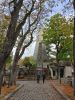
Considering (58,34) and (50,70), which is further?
(50,70)

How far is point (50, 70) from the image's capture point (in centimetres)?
10375

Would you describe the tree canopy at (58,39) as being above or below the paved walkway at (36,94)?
above

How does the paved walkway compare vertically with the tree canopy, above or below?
below

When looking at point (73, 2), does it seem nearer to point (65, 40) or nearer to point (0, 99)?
point (0, 99)

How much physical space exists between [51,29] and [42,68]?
27348mm

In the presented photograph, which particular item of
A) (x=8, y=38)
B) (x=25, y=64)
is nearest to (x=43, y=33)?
(x=25, y=64)

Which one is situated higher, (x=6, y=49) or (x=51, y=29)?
(x=51, y=29)

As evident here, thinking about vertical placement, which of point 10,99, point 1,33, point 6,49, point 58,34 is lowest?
point 10,99

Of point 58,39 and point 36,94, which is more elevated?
point 58,39

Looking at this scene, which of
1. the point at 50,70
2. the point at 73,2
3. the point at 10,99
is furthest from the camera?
the point at 50,70

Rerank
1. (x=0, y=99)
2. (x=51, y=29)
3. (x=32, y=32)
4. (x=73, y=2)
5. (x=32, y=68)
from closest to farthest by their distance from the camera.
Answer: (x=0, y=99) < (x=73, y=2) < (x=32, y=32) < (x=51, y=29) < (x=32, y=68)

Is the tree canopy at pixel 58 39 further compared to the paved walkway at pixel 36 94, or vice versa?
the tree canopy at pixel 58 39

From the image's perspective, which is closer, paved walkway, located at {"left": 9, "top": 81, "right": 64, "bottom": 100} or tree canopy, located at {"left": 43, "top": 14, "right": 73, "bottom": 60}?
paved walkway, located at {"left": 9, "top": 81, "right": 64, "bottom": 100}

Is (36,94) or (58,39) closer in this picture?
(36,94)
